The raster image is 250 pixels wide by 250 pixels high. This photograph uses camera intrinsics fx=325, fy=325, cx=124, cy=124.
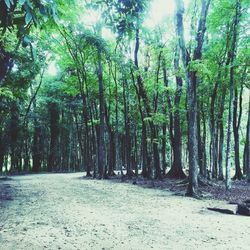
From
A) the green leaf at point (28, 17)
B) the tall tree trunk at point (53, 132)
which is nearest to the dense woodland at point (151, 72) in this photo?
the green leaf at point (28, 17)

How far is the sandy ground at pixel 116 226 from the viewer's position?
6488 millimetres

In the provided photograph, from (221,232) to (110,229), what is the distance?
2.60 meters

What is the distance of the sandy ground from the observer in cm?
649

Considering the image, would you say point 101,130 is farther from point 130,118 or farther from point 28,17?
point 28,17

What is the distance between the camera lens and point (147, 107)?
23.5 metres

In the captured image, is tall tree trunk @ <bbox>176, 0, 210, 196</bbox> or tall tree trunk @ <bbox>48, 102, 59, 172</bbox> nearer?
tall tree trunk @ <bbox>176, 0, 210, 196</bbox>

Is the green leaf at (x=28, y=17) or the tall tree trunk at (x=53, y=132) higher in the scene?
the tall tree trunk at (x=53, y=132)

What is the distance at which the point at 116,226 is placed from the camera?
8031 millimetres

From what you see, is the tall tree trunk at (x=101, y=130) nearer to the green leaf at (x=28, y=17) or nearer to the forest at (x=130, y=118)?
the forest at (x=130, y=118)

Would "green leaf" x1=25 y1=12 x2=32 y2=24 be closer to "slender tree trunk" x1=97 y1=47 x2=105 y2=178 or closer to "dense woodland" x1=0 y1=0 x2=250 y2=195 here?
"dense woodland" x1=0 y1=0 x2=250 y2=195

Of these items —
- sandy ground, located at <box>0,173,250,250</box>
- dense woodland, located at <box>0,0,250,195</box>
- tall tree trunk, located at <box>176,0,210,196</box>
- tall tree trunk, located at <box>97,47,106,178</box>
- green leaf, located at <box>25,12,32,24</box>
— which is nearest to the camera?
green leaf, located at <box>25,12,32,24</box>

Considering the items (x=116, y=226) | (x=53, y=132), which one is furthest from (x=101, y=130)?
(x=53, y=132)

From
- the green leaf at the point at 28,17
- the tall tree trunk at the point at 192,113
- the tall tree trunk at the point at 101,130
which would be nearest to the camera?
the green leaf at the point at 28,17

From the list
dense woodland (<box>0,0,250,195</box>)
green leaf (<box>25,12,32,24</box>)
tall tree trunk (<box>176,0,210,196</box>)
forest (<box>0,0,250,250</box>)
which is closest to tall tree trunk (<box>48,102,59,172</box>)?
dense woodland (<box>0,0,250,195</box>)
